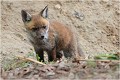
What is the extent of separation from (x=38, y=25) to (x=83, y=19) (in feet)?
17.7

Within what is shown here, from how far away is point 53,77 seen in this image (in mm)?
6707

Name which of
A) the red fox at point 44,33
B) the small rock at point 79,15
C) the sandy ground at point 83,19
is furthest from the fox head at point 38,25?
the small rock at point 79,15

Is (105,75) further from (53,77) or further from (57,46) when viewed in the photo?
(57,46)

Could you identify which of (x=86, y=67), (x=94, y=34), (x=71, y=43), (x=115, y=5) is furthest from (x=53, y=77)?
(x=115, y=5)

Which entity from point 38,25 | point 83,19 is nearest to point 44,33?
point 38,25

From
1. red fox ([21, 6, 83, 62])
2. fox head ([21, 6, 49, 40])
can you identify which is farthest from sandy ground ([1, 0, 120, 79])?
fox head ([21, 6, 49, 40])

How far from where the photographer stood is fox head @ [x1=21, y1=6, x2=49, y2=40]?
33.4ft

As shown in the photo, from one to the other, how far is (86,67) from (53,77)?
0.63 metres

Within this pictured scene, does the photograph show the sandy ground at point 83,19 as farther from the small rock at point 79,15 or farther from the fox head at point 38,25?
the fox head at point 38,25

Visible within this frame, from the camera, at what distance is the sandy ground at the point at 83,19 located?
555 inches

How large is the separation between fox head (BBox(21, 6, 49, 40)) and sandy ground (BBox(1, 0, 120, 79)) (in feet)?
10.4

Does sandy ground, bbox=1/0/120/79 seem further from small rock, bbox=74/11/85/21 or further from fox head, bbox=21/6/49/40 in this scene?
fox head, bbox=21/6/49/40

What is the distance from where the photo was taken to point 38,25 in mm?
10234

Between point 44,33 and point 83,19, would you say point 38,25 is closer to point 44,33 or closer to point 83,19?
point 44,33
